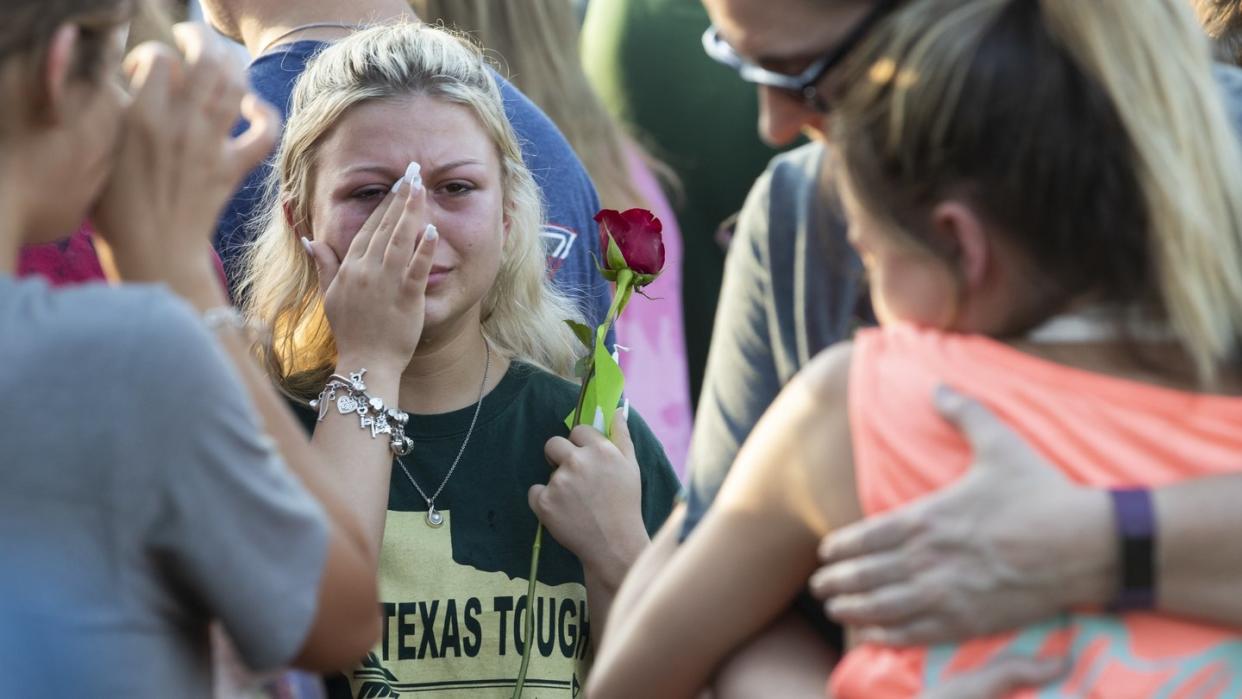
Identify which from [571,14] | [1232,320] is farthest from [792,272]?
[571,14]

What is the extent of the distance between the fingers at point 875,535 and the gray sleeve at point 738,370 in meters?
0.27

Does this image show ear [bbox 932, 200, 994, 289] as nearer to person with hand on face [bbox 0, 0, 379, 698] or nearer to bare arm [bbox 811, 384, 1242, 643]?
bare arm [bbox 811, 384, 1242, 643]

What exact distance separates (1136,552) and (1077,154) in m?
0.38

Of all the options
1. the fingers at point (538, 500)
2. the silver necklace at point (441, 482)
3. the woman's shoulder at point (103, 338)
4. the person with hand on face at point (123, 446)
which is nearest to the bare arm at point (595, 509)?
the fingers at point (538, 500)

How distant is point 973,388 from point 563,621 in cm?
114

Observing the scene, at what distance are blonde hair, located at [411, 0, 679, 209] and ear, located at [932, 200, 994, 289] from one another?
2.47m

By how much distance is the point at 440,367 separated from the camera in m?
2.66

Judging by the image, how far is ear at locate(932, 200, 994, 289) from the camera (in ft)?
4.96

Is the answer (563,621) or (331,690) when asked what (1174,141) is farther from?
(331,690)

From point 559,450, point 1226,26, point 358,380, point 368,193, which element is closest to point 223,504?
point 358,380

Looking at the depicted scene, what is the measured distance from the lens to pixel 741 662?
5.49 ft

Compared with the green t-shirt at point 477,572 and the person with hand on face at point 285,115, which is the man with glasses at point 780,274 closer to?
the green t-shirt at point 477,572

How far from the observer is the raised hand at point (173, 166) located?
162 centimetres

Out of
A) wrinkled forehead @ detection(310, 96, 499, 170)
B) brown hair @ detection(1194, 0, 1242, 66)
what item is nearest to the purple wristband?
brown hair @ detection(1194, 0, 1242, 66)
